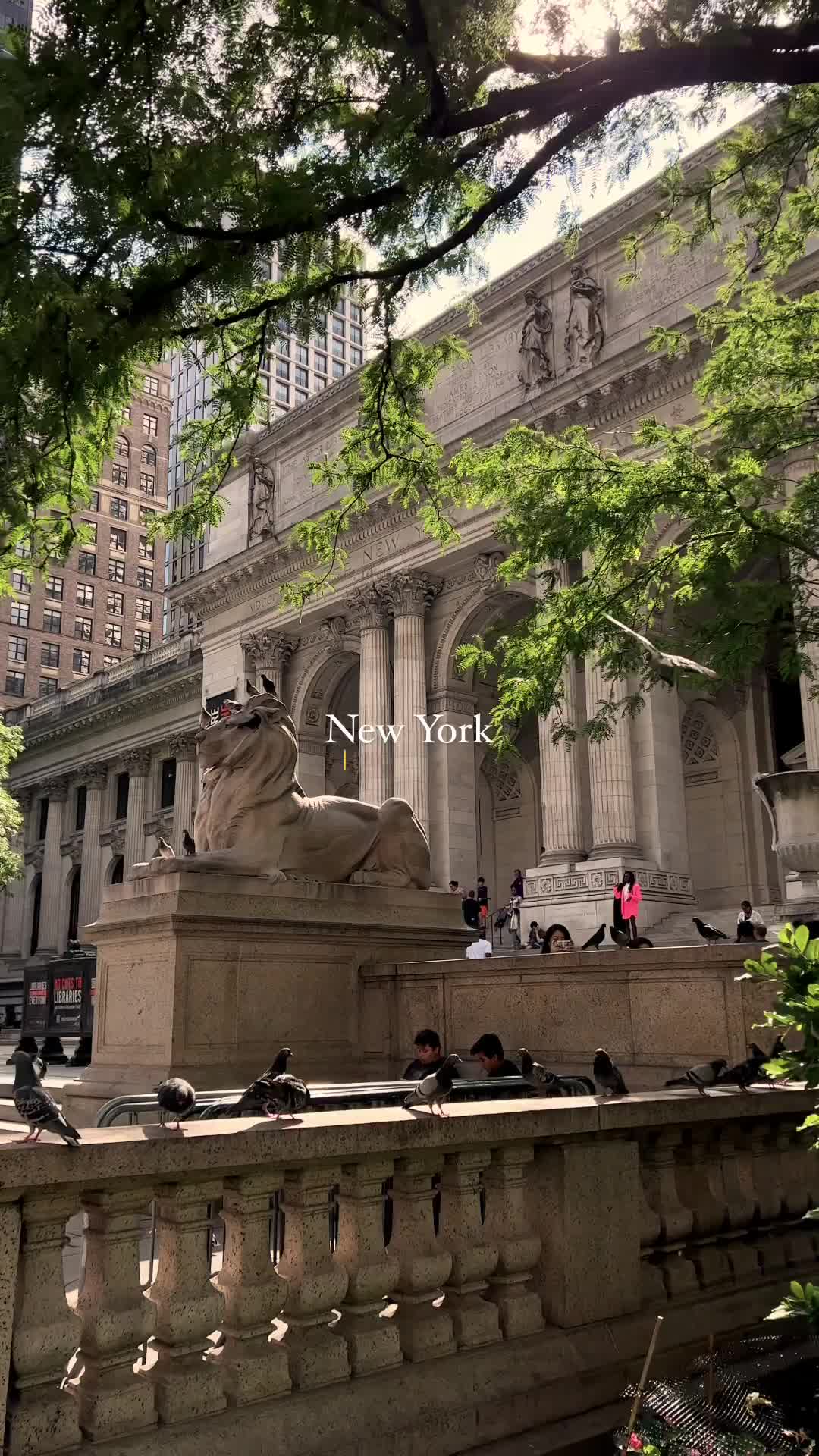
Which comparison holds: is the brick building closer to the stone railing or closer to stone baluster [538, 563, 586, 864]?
stone baluster [538, 563, 586, 864]

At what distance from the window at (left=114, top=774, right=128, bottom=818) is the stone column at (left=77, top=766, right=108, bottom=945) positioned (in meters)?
0.94

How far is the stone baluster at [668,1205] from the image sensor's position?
468 centimetres

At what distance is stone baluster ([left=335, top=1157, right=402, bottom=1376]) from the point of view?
3643 mm

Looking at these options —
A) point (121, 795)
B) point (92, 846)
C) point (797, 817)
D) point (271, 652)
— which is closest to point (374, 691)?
point (271, 652)

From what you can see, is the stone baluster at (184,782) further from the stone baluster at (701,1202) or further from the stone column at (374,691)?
the stone baluster at (701,1202)

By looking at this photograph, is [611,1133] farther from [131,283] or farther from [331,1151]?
[131,283]

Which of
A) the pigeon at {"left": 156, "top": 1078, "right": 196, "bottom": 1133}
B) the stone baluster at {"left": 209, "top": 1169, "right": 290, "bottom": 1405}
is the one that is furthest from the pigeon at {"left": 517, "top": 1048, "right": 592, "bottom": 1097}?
the pigeon at {"left": 156, "top": 1078, "right": 196, "bottom": 1133}

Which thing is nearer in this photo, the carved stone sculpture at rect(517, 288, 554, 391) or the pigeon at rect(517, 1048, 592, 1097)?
the pigeon at rect(517, 1048, 592, 1097)

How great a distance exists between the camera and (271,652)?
43750 millimetres

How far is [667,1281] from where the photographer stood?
4.61m

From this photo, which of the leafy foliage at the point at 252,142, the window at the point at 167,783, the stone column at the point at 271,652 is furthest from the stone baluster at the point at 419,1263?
the window at the point at 167,783

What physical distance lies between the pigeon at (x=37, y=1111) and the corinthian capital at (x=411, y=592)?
34659 millimetres

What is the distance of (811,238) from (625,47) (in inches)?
832

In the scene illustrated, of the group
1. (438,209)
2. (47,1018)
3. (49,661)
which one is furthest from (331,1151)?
(49,661)
